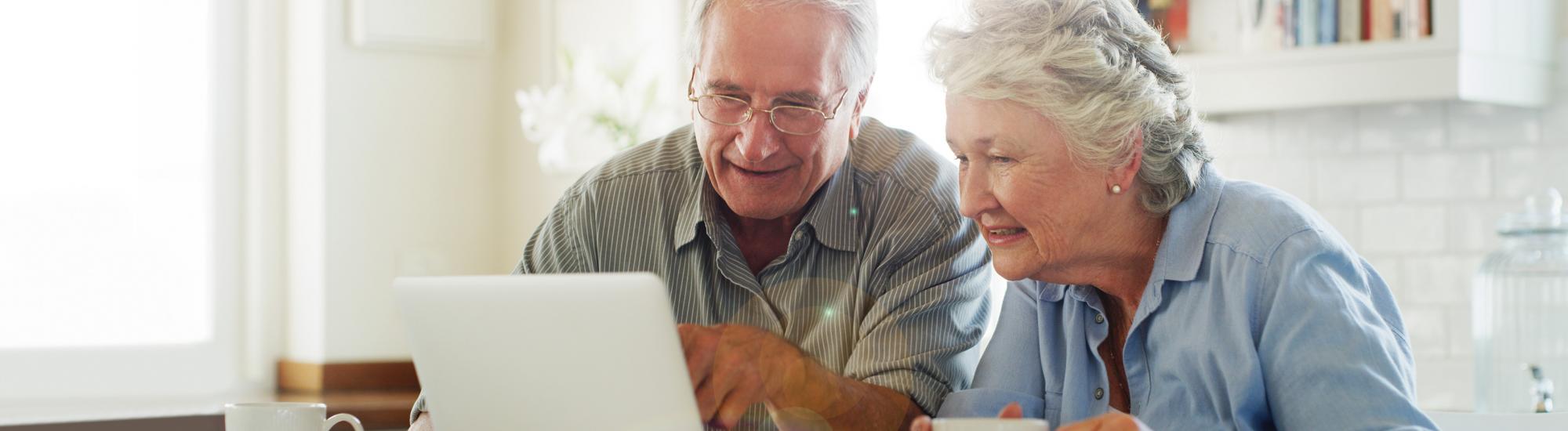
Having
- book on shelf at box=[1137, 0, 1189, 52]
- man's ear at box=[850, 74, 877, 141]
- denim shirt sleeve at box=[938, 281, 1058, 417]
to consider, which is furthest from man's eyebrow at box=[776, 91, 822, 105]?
book on shelf at box=[1137, 0, 1189, 52]

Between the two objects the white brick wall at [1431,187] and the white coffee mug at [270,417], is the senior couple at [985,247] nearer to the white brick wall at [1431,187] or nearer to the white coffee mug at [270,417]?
the white coffee mug at [270,417]

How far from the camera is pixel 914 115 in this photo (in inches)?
113

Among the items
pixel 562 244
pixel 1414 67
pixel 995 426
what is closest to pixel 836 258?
pixel 562 244

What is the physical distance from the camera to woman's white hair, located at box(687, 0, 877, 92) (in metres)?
1.77

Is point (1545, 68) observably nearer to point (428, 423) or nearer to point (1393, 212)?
point (1393, 212)

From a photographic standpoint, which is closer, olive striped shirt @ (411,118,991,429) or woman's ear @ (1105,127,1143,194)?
woman's ear @ (1105,127,1143,194)

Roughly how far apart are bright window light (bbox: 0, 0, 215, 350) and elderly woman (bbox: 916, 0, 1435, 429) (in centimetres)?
218

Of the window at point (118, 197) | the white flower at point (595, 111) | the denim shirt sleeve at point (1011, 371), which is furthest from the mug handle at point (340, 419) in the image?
the window at point (118, 197)

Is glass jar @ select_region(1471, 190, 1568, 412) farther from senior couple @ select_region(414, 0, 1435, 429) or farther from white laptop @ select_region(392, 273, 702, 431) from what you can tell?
white laptop @ select_region(392, 273, 702, 431)

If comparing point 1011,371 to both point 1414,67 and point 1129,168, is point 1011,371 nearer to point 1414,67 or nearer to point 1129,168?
point 1129,168

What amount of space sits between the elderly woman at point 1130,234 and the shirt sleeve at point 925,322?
0.17 feet

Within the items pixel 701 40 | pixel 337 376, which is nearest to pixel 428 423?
pixel 701 40

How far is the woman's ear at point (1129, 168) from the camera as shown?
158 centimetres

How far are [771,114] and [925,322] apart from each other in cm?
30
